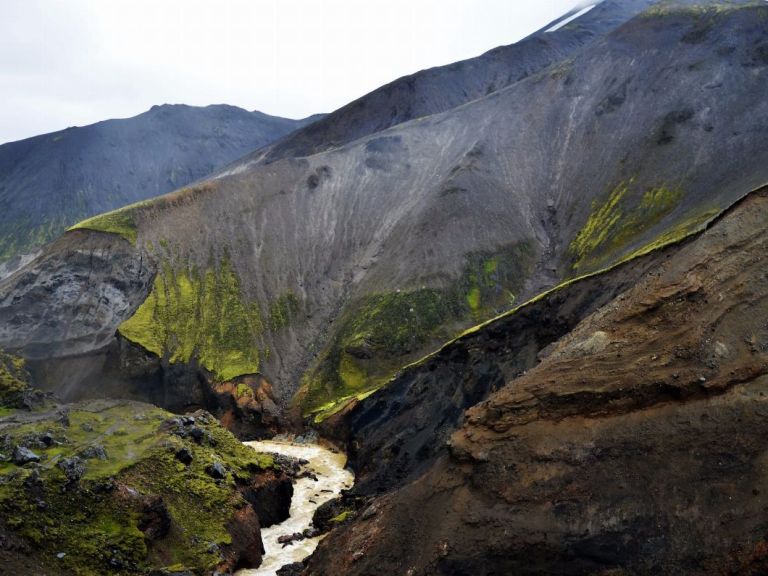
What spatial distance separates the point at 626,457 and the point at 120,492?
25.5 meters

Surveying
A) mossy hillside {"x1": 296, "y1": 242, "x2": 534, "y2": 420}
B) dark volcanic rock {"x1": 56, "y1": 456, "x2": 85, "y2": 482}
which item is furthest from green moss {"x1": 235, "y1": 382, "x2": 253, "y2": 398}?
dark volcanic rock {"x1": 56, "y1": 456, "x2": 85, "y2": 482}

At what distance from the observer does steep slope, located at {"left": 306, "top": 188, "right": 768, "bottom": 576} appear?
72.9 ft

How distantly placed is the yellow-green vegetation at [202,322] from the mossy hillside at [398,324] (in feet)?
31.6

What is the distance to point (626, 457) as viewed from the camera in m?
24.4

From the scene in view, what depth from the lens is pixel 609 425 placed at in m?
25.7

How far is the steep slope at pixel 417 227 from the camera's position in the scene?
74.6 meters

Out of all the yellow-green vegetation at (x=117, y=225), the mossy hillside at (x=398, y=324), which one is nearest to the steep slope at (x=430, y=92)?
the yellow-green vegetation at (x=117, y=225)

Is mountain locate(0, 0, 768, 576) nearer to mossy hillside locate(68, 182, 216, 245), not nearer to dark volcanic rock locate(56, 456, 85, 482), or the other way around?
mossy hillside locate(68, 182, 216, 245)

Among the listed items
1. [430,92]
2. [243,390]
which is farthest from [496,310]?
[430,92]

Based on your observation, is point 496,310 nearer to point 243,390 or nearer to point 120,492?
point 243,390

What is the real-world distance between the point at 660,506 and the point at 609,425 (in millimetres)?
3814

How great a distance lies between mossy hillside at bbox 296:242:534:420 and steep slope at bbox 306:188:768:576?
1474 inches

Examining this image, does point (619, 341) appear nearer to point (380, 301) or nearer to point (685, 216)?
point (685, 216)

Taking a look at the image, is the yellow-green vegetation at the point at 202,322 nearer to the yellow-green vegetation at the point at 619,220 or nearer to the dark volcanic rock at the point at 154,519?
the dark volcanic rock at the point at 154,519
